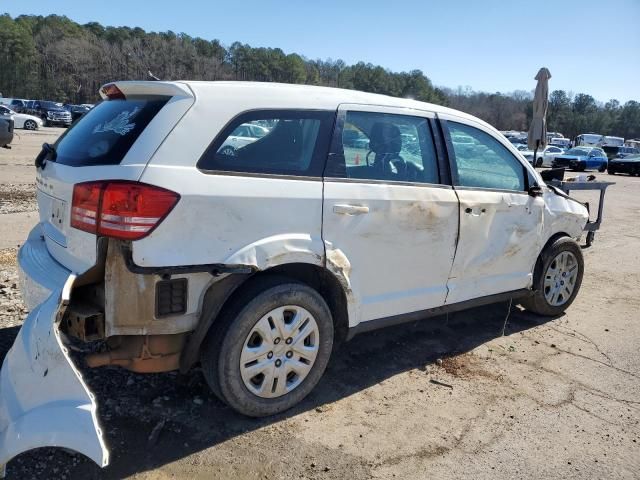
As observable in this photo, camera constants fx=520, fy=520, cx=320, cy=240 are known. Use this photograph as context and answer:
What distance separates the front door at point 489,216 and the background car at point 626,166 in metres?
32.3

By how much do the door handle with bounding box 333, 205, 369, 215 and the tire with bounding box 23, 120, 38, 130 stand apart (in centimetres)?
3507

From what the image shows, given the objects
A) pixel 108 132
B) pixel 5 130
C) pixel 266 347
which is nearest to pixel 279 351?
pixel 266 347

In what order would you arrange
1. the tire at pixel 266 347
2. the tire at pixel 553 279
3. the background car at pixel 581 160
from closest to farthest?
the tire at pixel 266 347, the tire at pixel 553 279, the background car at pixel 581 160

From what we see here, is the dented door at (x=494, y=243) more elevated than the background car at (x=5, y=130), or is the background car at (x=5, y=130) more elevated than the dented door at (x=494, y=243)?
the background car at (x=5, y=130)

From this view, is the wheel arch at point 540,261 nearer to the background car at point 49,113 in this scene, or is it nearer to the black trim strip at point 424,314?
the black trim strip at point 424,314

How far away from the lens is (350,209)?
318 cm

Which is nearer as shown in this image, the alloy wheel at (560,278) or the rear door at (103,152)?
the rear door at (103,152)

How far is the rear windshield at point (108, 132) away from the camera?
9.00 feet

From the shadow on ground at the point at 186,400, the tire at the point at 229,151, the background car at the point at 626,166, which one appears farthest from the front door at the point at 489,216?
the background car at the point at 626,166

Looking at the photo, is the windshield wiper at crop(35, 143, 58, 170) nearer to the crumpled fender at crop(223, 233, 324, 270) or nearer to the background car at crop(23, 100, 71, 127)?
the crumpled fender at crop(223, 233, 324, 270)

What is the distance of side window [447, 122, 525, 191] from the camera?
398 cm

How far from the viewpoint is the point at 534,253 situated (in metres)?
4.66

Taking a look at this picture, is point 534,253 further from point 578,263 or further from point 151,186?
point 151,186

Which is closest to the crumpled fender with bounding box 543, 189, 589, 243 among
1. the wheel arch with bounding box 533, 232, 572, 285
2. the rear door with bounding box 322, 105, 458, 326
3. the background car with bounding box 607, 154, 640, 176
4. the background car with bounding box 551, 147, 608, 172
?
the wheel arch with bounding box 533, 232, 572, 285
